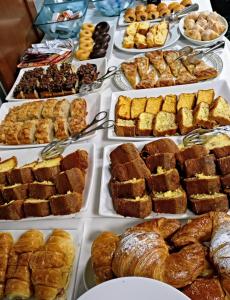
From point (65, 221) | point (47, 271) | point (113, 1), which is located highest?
point (113, 1)

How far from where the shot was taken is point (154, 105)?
5.74 ft

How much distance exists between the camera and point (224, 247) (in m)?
0.95

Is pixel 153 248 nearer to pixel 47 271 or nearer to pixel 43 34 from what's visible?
pixel 47 271

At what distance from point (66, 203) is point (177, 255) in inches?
20.4

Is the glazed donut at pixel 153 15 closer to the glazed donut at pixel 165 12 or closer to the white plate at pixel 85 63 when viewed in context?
the glazed donut at pixel 165 12

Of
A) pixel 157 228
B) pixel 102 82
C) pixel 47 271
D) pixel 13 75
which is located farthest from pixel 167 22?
pixel 47 271

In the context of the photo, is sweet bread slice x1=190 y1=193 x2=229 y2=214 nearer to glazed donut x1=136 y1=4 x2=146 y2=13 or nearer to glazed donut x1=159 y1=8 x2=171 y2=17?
glazed donut x1=159 y1=8 x2=171 y2=17

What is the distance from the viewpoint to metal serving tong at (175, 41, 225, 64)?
1.97 metres

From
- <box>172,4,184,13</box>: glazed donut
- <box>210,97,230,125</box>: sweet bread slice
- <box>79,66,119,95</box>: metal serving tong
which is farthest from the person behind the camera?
<box>172,4,184,13</box>: glazed donut

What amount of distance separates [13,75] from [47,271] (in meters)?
1.60

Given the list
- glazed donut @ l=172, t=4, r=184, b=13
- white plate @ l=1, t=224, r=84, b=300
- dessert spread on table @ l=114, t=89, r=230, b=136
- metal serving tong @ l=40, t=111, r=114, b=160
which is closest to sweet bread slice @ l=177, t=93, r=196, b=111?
dessert spread on table @ l=114, t=89, r=230, b=136

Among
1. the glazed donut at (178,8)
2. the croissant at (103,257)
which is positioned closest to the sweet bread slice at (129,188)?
the croissant at (103,257)

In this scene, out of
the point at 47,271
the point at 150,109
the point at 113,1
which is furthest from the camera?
the point at 113,1

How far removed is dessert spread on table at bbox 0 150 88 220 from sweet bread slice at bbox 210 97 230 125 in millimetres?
617
